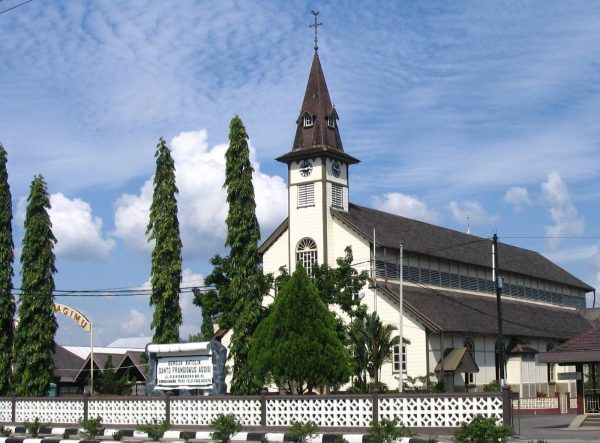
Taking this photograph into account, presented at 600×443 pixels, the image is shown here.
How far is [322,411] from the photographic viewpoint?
23.4 meters

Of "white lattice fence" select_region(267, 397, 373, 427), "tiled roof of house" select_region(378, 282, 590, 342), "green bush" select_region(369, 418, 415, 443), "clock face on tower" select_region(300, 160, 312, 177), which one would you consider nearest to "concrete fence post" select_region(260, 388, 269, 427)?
"white lattice fence" select_region(267, 397, 373, 427)

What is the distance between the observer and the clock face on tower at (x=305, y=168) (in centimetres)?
4834

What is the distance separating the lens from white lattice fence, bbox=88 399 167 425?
26312 millimetres

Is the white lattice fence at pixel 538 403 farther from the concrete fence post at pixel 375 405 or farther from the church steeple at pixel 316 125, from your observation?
the concrete fence post at pixel 375 405

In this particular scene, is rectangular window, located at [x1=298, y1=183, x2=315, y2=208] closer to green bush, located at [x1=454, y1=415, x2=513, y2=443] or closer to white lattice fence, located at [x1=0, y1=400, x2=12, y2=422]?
white lattice fence, located at [x1=0, y1=400, x2=12, y2=422]

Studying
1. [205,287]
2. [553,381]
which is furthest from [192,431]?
[553,381]

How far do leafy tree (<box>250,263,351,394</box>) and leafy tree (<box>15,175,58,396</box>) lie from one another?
11.6 metres

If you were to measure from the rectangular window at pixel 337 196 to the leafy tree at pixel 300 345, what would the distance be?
1894 cm

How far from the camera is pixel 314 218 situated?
48.0 meters

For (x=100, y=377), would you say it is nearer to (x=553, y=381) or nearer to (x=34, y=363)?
(x=34, y=363)

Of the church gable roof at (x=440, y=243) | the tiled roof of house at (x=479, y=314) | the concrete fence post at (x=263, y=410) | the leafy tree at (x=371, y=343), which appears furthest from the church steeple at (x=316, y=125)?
the concrete fence post at (x=263, y=410)

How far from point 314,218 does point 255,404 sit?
24.1 m

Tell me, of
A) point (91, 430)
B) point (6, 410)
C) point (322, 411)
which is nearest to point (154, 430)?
point (91, 430)

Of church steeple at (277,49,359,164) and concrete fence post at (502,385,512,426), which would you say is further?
church steeple at (277,49,359,164)
